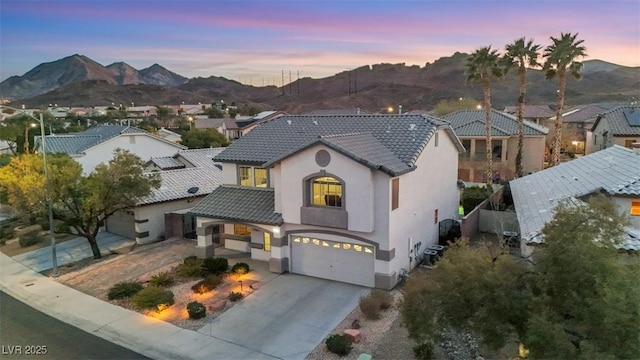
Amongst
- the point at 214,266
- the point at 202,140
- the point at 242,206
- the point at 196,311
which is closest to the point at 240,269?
the point at 214,266

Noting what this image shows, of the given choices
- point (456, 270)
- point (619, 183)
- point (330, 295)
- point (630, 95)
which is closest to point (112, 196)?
point (330, 295)

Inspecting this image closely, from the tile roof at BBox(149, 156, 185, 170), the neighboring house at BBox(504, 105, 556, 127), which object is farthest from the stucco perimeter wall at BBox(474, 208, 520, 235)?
the neighboring house at BBox(504, 105, 556, 127)

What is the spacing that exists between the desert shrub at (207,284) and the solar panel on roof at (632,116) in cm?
4560

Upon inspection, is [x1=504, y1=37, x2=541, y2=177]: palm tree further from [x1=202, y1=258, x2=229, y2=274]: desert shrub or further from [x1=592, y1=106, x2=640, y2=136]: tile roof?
[x1=202, y1=258, x2=229, y2=274]: desert shrub

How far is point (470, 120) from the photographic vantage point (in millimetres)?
47750

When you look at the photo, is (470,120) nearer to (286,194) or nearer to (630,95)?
(286,194)

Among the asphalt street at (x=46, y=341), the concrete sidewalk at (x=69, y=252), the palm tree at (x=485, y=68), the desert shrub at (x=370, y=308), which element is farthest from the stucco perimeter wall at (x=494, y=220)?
the concrete sidewalk at (x=69, y=252)

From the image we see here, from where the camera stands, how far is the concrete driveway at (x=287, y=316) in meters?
15.7

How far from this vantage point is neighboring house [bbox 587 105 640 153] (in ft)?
145

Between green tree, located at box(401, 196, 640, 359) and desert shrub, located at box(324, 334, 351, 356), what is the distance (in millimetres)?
4311

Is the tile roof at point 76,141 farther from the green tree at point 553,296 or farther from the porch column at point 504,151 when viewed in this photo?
the green tree at point 553,296

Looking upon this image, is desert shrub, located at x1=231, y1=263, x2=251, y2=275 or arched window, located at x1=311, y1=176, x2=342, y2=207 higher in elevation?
arched window, located at x1=311, y1=176, x2=342, y2=207

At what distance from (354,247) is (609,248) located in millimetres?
12398

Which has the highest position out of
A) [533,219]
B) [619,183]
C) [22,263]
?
[619,183]
